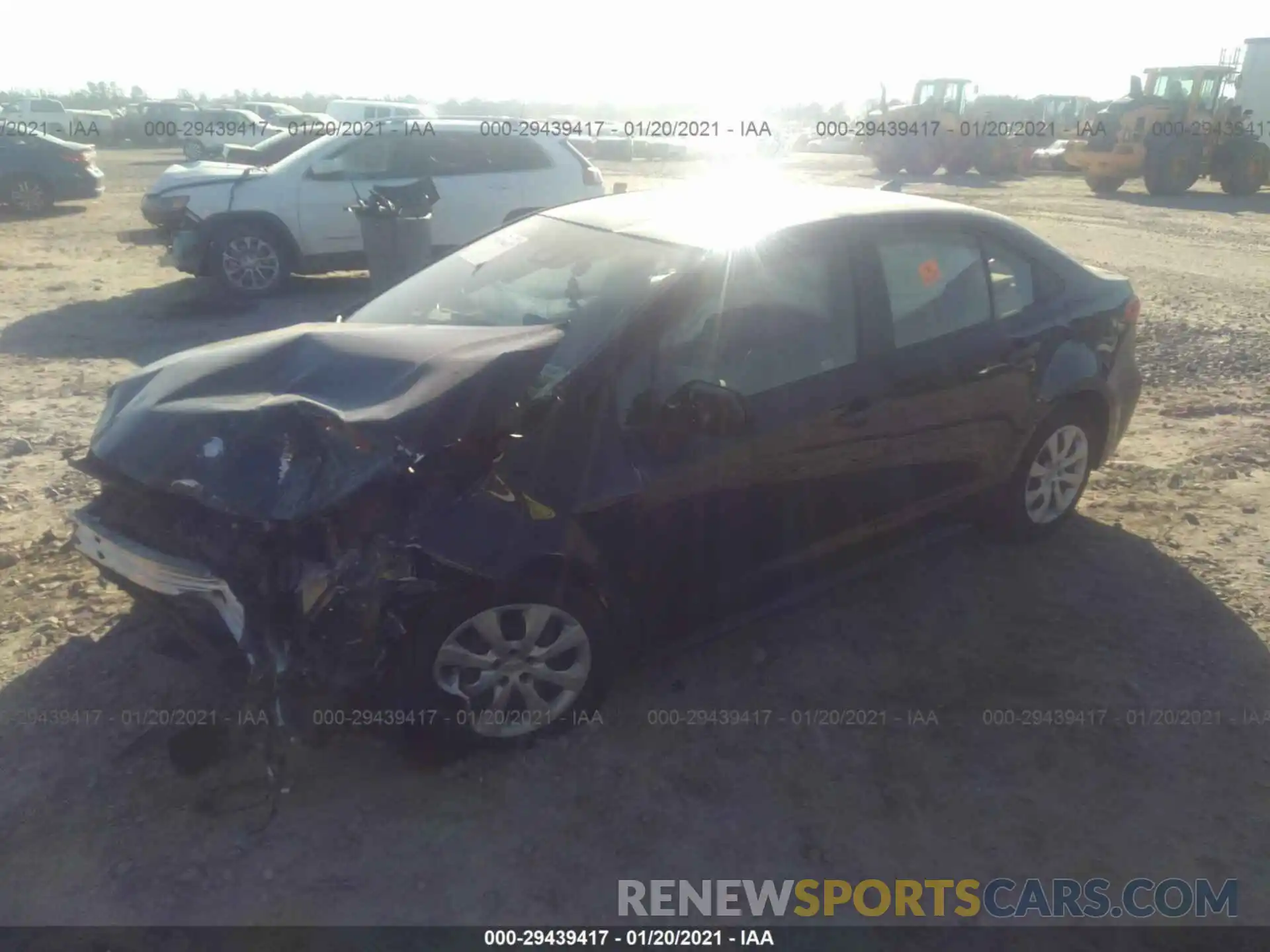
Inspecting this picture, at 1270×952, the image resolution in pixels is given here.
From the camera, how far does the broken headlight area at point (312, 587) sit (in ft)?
9.00

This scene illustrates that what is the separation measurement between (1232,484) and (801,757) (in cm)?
359

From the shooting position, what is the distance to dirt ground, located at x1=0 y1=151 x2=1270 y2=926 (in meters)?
2.79

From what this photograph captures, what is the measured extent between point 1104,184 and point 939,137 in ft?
20.7

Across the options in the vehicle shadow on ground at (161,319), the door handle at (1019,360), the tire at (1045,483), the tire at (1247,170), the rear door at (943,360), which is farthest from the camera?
the tire at (1247,170)

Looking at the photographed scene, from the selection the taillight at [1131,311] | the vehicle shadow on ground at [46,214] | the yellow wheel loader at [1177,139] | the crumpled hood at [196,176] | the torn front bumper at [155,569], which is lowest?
the torn front bumper at [155,569]

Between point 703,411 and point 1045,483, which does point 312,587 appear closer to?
point 703,411

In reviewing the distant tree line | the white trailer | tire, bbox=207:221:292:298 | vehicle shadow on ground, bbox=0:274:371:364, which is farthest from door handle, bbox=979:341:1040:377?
the distant tree line

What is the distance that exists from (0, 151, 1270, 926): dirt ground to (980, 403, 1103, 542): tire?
143 millimetres

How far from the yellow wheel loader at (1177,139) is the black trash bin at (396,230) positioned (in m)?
18.6

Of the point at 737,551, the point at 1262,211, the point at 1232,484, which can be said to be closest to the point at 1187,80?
the point at 1262,211

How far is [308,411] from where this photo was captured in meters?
2.85

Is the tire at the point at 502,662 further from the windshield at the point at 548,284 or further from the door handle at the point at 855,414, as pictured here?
the door handle at the point at 855,414

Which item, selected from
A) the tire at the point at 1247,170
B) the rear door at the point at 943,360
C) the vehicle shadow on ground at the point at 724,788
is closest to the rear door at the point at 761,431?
the rear door at the point at 943,360

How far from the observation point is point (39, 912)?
2639mm
